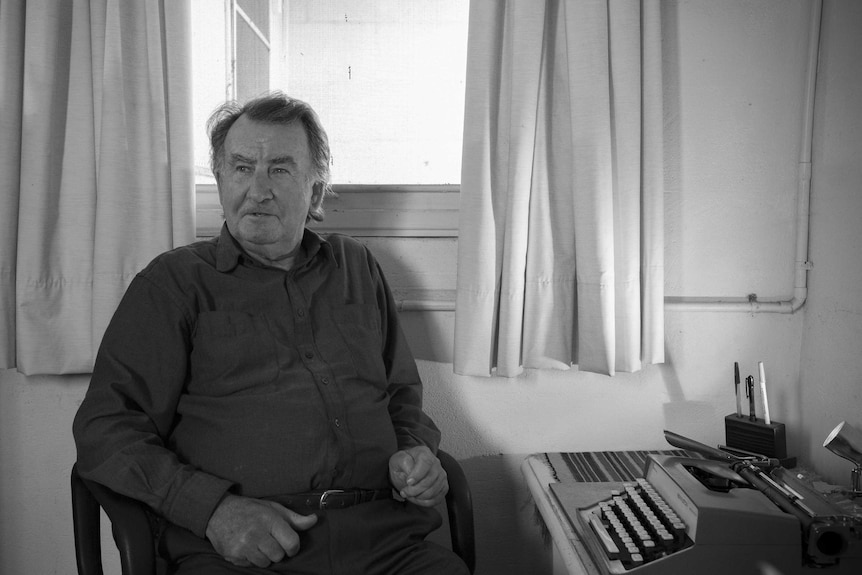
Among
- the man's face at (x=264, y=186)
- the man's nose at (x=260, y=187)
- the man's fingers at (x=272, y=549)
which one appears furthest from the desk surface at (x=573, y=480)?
the man's nose at (x=260, y=187)

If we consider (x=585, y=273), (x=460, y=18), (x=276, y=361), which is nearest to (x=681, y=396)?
(x=585, y=273)

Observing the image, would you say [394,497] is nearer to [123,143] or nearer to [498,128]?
[498,128]

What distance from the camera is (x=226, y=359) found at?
1.43 m

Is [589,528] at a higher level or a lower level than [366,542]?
higher

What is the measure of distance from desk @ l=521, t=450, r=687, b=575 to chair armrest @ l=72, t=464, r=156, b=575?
74 cm

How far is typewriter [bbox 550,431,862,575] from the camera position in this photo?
3.32ft

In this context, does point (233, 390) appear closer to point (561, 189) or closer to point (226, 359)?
point (226, 359)

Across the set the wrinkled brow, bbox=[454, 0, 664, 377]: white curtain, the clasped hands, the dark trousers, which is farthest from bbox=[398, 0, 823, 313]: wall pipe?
the clasped hands

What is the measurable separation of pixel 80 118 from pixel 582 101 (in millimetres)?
1317

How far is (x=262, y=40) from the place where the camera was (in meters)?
2.00

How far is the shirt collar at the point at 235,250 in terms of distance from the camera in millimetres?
1507

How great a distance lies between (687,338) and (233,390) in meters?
1.26

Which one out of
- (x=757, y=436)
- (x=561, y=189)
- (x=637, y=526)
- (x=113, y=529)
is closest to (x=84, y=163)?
(x=113, y=529)

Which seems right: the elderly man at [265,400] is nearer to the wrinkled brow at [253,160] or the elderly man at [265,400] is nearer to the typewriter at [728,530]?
the wrinkled brow at [253,160]
